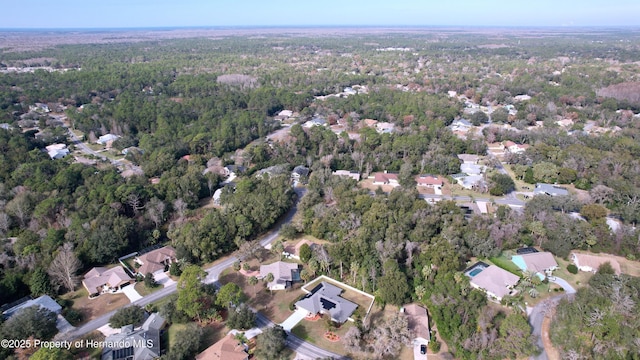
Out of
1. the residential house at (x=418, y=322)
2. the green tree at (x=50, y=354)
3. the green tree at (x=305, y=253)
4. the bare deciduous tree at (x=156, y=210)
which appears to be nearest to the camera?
the green tree at (x=50, y=354)

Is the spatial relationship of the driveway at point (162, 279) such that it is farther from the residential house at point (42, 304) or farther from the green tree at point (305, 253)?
the green tree at point (305, 253)

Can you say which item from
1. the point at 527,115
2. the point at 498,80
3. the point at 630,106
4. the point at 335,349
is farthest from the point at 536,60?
the point at 335,349

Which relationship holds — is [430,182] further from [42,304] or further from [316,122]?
[42,304]

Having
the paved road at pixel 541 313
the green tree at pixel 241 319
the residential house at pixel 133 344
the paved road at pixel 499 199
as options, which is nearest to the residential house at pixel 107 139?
the residential house at pixel 133 344

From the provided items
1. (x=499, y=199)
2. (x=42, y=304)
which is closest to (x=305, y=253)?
(x=42, y=304)

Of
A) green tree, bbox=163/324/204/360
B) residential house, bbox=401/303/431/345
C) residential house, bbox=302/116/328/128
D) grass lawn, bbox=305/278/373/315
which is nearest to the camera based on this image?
green tree, bbox=163/324/204/360

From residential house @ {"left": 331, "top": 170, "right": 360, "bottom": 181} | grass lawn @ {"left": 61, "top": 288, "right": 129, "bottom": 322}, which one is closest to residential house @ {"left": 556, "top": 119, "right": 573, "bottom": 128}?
residential house @ {"left": 331, "top": 170, "right": 360, "bottom": 181}

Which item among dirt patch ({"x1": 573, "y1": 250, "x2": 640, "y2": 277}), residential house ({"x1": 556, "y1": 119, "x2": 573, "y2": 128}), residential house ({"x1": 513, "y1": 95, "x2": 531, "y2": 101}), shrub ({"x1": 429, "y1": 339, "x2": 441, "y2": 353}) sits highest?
residential house ({"x1": 513, "y1": 95, "x2": 531, "y2": 101})

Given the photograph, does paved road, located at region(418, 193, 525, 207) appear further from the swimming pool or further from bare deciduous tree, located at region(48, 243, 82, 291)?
bare deciduous tree, located at region(48, 243, 82, 291)
